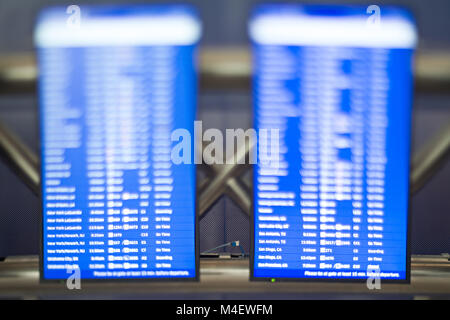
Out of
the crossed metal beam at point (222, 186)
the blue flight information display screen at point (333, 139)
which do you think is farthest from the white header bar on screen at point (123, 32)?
the crossed metal beam at point (222, 186)

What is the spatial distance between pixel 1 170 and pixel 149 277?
20.2 inches

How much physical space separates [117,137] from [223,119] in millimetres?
274

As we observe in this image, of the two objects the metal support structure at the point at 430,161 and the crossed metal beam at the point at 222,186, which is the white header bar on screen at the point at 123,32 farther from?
the metal support structure at the point at 430,161

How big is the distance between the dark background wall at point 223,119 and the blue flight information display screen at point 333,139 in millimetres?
98

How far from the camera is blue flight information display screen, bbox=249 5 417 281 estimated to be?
0.99m

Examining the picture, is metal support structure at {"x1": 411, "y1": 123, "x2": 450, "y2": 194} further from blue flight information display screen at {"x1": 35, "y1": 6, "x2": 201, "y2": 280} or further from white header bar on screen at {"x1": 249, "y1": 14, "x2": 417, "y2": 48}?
blue flight information display screen at {"x1": 35, "y1": 6, "x2": 201, "y2": 280}

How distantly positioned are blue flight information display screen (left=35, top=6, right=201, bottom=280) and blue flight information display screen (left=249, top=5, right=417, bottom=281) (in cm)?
19

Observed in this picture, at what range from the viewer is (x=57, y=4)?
→ 3.47ft

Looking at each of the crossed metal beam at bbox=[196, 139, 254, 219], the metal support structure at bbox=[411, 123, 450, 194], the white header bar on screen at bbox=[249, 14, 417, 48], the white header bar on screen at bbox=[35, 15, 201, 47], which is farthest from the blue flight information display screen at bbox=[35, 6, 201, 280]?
the metal support structure at bbox=[411, 123, 450, 194]

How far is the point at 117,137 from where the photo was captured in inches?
40.3

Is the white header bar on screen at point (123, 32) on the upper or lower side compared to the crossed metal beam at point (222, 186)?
upper

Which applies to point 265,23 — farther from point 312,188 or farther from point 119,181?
point 119,181

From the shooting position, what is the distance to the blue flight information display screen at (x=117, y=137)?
1.01 metres

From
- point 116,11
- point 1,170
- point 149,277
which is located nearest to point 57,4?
point 116,11
